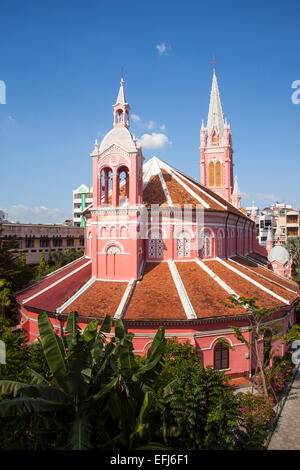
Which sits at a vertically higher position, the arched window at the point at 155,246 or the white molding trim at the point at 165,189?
the white molding trim at the point at 165,189

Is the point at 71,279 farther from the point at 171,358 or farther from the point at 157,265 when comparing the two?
the point at 171,358

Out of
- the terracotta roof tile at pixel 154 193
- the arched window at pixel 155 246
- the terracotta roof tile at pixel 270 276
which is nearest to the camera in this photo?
the arched window at pixel 155 246

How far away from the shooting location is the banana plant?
666 centimetres

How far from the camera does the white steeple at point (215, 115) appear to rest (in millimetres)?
36281

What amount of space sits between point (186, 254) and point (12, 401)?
1431 cm

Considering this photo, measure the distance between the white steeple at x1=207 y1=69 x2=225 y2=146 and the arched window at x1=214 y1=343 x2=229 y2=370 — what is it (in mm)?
27022

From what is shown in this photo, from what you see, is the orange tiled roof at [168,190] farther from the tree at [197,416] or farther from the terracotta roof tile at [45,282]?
the tree at [197,416]

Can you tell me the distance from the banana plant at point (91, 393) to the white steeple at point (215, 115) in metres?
32.4

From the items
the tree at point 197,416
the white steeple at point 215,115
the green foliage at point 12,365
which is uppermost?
the white steeple at point 215,115

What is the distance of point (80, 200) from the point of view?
259ft

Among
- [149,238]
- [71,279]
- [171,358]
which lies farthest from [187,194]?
[171,358]

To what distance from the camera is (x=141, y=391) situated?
809 cm

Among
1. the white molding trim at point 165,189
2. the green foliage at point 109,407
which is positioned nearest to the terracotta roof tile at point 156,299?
the white molding trim at point 165,189

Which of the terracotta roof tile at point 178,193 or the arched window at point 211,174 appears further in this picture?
the arched window at point 211,174
